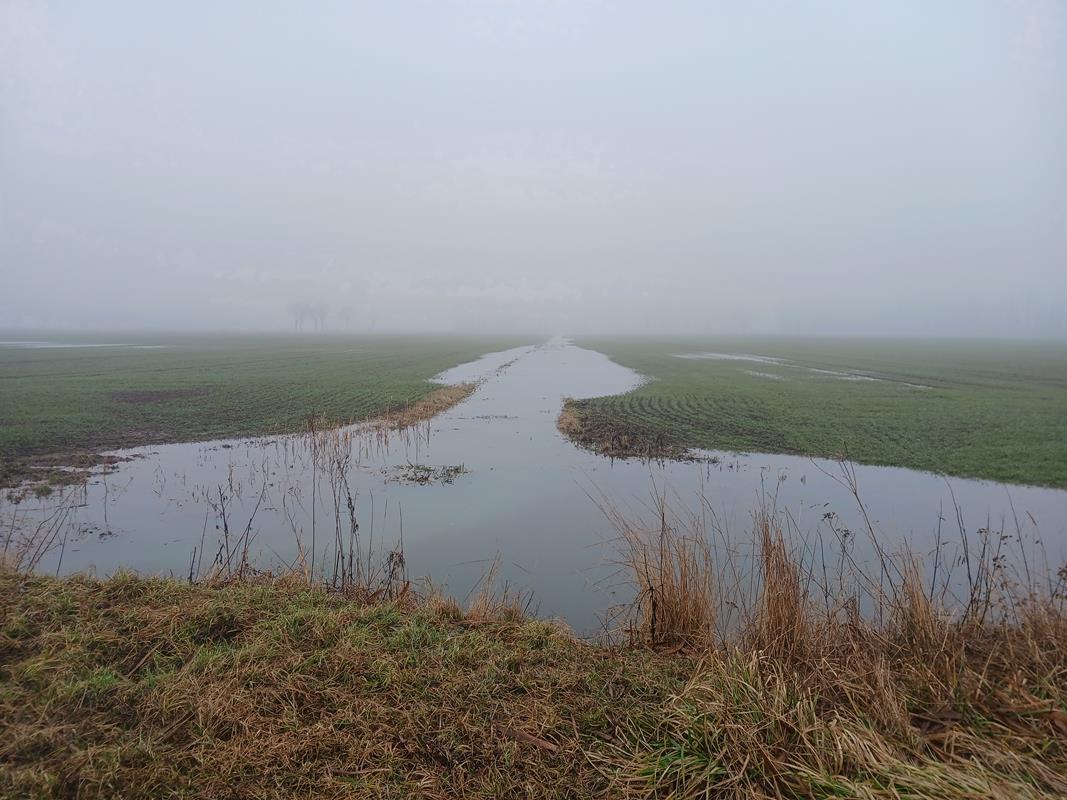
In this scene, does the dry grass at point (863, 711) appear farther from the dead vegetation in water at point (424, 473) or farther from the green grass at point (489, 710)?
the dead vegetation in water at point (424, 473)

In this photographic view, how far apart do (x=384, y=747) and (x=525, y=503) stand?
27.9 feet

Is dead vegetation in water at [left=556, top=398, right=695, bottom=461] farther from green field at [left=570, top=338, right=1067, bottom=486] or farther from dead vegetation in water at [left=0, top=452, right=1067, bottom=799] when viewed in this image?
dead vegetation in water at [left=0, top=452, right=1067, bottom=799]

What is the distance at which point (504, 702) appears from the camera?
3.50m

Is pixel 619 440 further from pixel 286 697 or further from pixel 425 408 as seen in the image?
pixel 286 697

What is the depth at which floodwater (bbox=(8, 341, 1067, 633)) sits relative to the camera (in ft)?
26.5

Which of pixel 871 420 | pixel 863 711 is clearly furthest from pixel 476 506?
pixel 871 420

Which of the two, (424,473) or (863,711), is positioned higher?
(863,711)

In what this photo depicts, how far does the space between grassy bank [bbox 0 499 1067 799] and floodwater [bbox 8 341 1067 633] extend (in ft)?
5.42

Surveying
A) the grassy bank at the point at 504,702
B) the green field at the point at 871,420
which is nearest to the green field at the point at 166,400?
the green field at the point at 871,420

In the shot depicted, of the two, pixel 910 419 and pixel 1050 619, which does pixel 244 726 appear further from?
pixel 910 419

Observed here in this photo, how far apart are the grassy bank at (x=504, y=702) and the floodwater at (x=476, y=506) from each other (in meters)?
1.65

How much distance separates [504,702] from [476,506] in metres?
7.83

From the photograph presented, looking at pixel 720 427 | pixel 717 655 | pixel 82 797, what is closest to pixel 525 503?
pixel 717 655

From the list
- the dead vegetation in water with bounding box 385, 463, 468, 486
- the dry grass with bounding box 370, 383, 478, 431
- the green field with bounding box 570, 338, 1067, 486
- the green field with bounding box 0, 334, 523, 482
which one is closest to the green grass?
the dead vegetation in water with bounding box 385, 463, 468, 486
